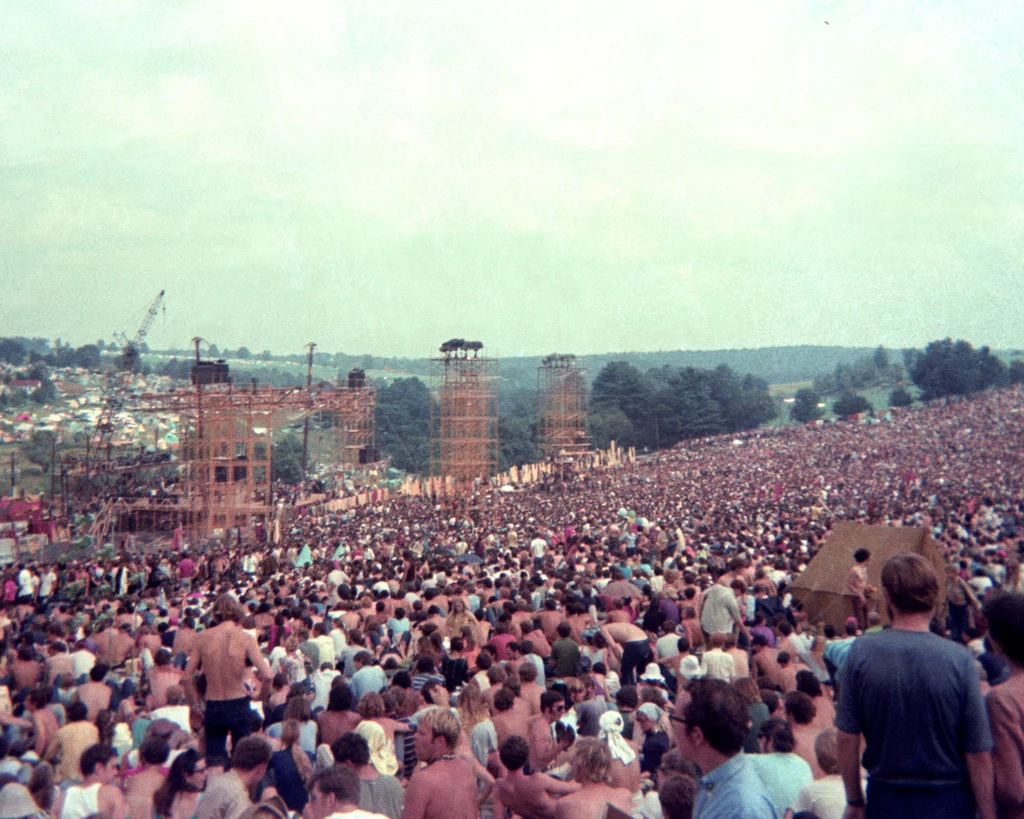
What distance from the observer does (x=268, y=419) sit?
36.8 m

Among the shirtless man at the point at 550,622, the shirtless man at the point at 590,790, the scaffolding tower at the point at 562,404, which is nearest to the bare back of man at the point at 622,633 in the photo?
the shirtless man at the point at 550,622

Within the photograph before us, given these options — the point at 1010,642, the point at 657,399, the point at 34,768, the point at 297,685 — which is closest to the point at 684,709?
the point at 1010,642

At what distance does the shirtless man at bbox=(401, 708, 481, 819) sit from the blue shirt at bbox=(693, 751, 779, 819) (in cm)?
192

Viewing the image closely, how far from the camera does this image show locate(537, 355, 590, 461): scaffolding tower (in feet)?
196

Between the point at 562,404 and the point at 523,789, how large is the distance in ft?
181

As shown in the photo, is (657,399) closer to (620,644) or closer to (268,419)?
(268,419)

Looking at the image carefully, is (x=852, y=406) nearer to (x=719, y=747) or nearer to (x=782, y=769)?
(x=782, y=769)

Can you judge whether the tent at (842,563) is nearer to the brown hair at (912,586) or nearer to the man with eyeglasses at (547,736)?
the man with eyeglasses at (547,736)

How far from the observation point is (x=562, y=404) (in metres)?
60.7

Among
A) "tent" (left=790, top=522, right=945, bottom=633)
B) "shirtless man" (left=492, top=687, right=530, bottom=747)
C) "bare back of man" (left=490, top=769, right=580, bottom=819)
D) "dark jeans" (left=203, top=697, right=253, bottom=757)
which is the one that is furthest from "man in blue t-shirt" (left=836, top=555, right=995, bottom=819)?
"tent" (left=790, top=522, right=945, bottom=633)

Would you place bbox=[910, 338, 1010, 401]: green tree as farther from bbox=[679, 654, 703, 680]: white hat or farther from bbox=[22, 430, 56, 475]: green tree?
bbox=[679, 654, 703, 680]: white hat

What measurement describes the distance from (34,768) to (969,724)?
5.07 metres

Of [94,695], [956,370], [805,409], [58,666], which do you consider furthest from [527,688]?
[805,409]

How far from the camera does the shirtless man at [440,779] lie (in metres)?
5.13
